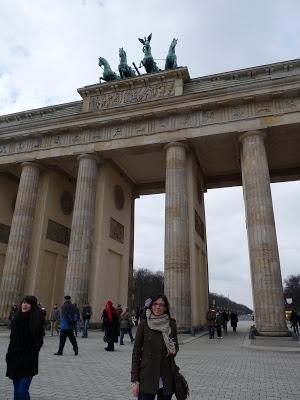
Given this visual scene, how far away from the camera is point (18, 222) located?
24797 mm

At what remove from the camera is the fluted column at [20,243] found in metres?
23.2

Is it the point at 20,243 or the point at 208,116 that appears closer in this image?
the point at 208,116

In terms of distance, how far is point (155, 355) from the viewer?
392 cm

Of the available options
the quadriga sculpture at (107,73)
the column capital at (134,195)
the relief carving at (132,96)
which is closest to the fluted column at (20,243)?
the relief carving at (132,96)

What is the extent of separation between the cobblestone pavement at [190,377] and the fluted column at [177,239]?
7.68 metres

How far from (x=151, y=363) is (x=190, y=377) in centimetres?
467

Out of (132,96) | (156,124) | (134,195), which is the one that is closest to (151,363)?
(156,124)

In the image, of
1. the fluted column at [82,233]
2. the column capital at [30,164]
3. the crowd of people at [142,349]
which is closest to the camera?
the crowd of people at [142,349]

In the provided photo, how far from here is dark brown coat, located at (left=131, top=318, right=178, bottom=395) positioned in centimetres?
380

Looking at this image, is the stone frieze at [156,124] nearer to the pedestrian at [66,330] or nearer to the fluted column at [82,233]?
the fluted column at [82,233]

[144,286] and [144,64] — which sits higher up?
[144,64]

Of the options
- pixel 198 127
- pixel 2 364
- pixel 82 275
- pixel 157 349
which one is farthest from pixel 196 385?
pixel 198 127

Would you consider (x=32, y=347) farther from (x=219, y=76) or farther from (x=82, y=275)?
(x=219, y=76)

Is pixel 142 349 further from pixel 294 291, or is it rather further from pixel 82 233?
pixel 294 291
